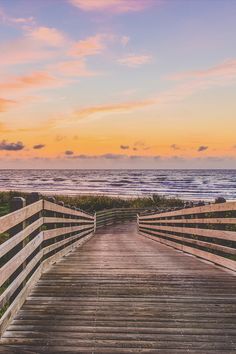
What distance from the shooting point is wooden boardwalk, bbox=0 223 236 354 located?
452cm

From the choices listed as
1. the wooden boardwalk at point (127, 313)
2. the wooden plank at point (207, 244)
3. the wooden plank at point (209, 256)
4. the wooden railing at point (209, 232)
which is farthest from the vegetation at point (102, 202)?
the wooden boardwalk at point (127, 313)

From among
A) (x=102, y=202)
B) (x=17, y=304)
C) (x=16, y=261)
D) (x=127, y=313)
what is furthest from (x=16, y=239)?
(x=102, y=202)

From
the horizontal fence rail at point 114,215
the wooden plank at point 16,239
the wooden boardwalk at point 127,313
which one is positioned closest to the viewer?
the wooden boardwalk at point 127,313

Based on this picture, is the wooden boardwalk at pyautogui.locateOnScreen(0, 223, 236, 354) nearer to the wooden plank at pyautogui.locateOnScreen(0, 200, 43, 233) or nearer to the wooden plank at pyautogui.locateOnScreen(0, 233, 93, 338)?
the wooden plank at pyautogui.locateOnScreen(0, 233, 93, 338)

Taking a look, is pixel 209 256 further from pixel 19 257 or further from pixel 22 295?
pixel 19 257

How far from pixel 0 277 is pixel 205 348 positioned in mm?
2270

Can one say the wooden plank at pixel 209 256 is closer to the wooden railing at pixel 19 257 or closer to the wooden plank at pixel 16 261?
the wooden railing at pixel 19 257

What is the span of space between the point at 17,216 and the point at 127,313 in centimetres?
187

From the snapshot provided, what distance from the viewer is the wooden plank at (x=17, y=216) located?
481 cm

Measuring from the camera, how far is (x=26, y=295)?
19.8ft

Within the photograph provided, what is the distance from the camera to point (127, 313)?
18.1 ft

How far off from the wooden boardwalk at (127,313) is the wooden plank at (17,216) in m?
1.15

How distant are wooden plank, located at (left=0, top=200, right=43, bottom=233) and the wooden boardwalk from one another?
3.76 ft

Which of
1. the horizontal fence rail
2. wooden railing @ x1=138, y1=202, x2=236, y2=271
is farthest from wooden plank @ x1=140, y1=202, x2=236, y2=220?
the horizontal fence rail
